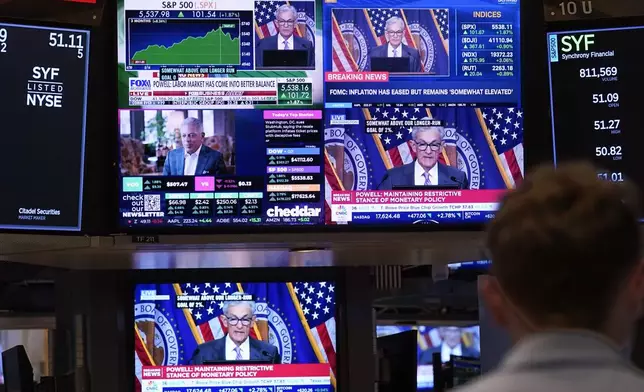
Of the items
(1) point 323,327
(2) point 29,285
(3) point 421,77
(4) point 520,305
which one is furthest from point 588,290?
(2) point 29,285

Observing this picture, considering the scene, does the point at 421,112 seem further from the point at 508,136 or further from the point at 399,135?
the point at 508,136

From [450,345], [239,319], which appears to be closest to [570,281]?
[239,319]

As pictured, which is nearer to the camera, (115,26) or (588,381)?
(588,381)

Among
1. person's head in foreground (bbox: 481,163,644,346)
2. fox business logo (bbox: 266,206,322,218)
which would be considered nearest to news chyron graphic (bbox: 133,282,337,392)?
fox business logo (bbox: 266,206,322,218)

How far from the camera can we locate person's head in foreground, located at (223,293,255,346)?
387cm

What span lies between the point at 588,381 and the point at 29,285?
14.0 meters

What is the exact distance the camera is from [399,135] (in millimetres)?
3230

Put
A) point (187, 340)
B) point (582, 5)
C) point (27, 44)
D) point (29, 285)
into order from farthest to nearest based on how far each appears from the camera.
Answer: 1. point (29, 285)
2. point (187, 340)
3. point (582, 5)
4. point (27, 44)

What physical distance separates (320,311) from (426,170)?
3.21ft

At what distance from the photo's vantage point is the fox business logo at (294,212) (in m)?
3.18

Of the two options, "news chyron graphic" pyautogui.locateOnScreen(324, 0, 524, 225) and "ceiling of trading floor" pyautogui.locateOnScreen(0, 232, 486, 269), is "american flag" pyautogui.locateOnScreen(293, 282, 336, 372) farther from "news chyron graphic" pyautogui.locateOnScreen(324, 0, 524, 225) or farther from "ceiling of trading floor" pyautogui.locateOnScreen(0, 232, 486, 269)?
"news chyron graphic" pyautogui.locateOnScreen(324, 0, 524, 225)

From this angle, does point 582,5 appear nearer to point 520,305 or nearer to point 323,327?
point 323,327

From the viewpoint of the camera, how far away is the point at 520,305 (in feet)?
3.94

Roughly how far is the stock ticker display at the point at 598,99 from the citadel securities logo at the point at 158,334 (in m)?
1.64
